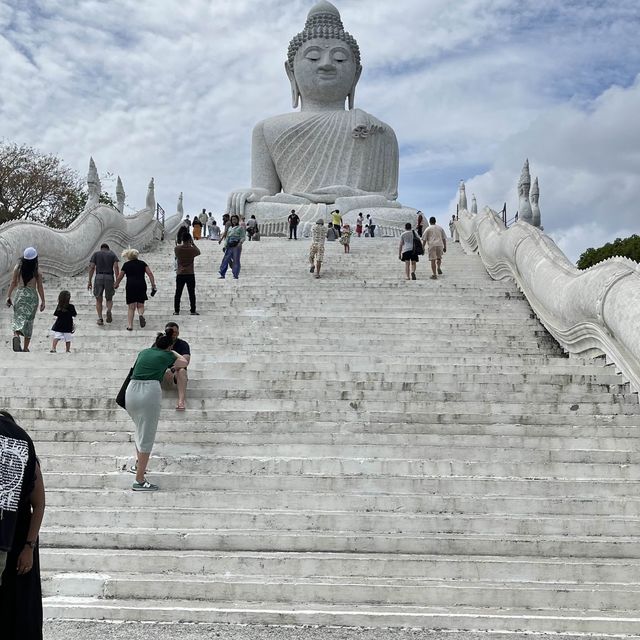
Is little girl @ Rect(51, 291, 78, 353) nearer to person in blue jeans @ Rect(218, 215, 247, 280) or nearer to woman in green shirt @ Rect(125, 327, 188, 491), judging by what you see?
woman in green shirt @ Rect(125, 327, 188, 491)

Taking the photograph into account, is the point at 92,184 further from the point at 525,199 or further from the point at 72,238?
the point at 525,199

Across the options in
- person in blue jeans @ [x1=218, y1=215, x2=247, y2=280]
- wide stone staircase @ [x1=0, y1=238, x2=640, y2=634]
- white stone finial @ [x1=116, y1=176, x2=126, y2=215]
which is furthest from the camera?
white stone finial @ [x1=116, y1=176, x2=126, y2=215]

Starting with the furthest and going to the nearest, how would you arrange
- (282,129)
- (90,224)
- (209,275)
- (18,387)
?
1. (282,129)
2. (90,224)
3. (209,275)
4. (18,387)

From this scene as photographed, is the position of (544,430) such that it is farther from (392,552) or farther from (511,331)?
(511,331)

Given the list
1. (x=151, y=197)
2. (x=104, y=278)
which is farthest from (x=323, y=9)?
(x=104, y=278)

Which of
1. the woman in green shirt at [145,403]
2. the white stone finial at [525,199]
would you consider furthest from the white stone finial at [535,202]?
the woman in green shirt at [145,403]

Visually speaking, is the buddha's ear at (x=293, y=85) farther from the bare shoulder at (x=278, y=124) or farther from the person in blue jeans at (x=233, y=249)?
the person in blue jeans at (x=233, y=249)

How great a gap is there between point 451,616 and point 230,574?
123cm

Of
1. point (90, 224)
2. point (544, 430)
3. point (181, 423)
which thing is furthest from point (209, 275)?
point (544, 430)

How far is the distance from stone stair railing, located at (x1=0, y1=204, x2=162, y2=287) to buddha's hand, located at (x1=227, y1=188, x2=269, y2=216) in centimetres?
536

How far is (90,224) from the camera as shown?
14461 mm

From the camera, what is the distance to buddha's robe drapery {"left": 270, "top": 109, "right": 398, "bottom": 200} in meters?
24.9

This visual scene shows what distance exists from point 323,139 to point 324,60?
2555 millimetres

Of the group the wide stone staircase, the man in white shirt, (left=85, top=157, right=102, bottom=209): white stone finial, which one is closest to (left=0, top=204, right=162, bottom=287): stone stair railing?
(left=85, top=157, right=102, bottom=209): white stone finial
